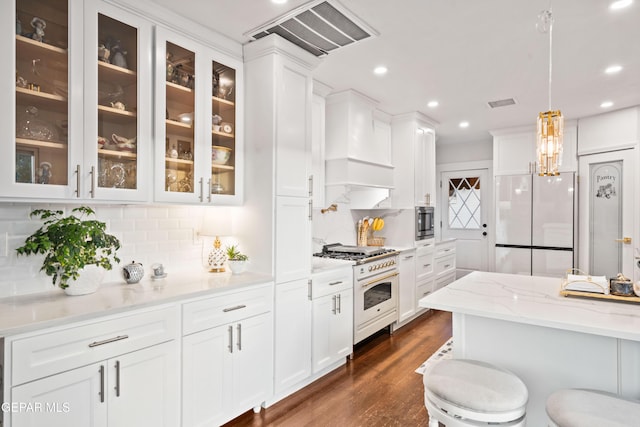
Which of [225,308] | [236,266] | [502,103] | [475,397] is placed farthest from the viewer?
[502,103]

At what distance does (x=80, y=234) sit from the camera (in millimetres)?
1801

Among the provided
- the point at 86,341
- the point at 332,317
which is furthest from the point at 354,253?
the point at 86,341

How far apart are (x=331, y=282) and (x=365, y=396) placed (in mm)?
887

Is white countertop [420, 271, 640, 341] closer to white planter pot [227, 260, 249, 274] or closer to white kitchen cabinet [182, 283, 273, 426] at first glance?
white kitchen cabinet [182, 283, 273, 426]

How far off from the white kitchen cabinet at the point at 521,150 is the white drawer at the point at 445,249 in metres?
1.25

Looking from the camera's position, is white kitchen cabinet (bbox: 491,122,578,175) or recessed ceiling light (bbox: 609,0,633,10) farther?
white kitchen cabinet (bbox: 491,122,578,175)

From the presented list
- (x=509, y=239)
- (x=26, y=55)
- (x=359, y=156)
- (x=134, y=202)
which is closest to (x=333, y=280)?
(x=359, y=156)

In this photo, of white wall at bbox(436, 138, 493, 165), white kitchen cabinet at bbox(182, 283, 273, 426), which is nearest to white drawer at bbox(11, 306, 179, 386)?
white kitchen cabinet at bbox(182, 283, 273, 426)

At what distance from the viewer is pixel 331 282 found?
298cm

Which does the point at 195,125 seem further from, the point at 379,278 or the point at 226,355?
the point at 379,278

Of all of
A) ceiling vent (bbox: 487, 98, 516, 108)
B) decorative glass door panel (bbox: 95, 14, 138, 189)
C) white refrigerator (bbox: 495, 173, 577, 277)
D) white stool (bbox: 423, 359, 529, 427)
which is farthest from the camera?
white refrigerator (bbox: 495, 173, 577, 277)

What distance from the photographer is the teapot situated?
2189 mm

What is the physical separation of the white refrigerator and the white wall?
930 millimetres

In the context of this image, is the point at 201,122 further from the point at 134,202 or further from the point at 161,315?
the point at 161,315
